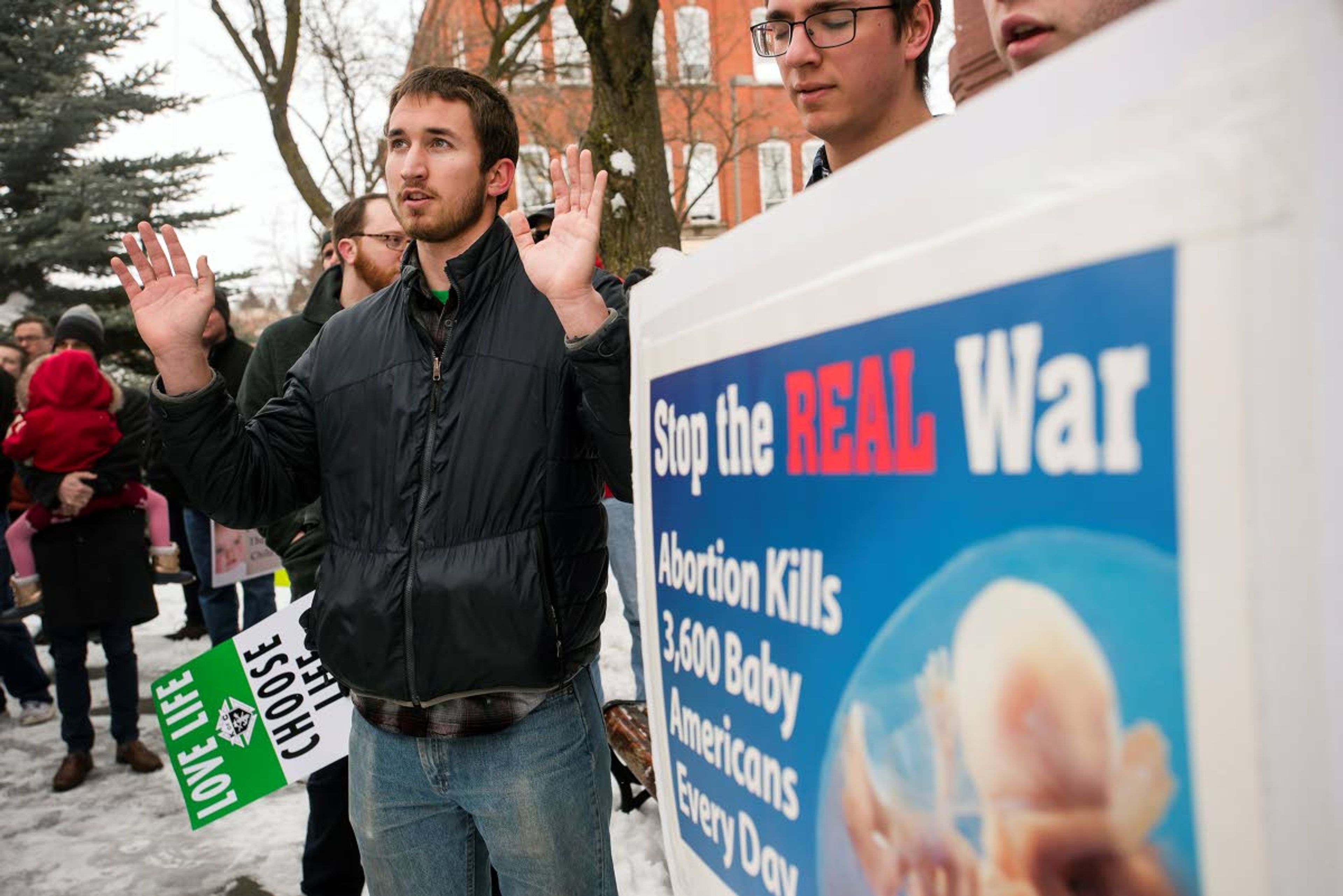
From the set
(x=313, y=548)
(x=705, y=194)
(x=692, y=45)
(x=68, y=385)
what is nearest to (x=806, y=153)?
(x=705, y=194)

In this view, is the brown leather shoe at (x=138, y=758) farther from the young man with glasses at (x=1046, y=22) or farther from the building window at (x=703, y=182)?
the building window at (x=703, y=182)

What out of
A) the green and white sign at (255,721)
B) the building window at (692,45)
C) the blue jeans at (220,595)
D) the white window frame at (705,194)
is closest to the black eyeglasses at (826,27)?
the green and white sign at (255,721)

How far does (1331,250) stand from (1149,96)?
13cm

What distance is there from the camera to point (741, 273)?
3.34ft

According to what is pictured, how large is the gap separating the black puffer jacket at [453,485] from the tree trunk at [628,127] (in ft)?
17.1

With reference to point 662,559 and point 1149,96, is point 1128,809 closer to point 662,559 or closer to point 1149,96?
point 1149,96

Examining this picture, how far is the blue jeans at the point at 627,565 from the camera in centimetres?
437

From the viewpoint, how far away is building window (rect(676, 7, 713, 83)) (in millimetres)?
20078

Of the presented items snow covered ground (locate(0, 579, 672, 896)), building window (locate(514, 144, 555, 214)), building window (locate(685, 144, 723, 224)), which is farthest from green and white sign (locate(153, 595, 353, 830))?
building window (locate(685, 144, 723, 224))

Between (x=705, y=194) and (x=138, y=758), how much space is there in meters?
21.3

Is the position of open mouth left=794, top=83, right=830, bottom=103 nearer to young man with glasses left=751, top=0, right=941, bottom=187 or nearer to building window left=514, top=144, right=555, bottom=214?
young man with glasses left=751, top=0, right=941, bottom=187

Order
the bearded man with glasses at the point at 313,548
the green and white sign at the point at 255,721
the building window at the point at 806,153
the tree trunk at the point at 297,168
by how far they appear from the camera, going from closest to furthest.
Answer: the green and white sign at the point at 255,721 < the bearded man with glasses at the point at 313,548 < the tree trunk at the point at 297,168 < the building window at the point at 806,153

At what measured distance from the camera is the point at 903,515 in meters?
0.79

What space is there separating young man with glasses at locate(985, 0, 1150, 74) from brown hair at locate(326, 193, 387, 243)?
8.63 feet
